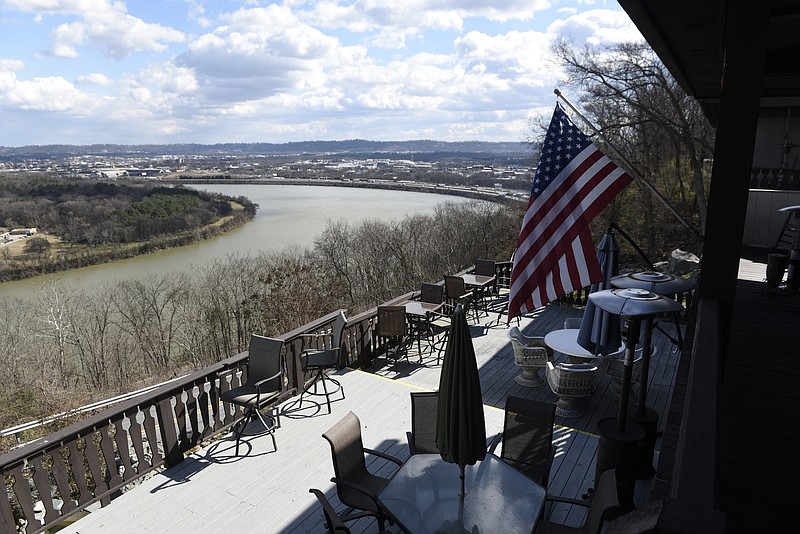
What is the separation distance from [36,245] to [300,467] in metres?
51.1

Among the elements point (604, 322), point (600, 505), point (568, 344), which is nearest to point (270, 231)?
point (568, 344)

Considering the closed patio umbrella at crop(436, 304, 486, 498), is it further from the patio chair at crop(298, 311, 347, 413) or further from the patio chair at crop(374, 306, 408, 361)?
the patio chair at crop(374, 306, 408, 361)

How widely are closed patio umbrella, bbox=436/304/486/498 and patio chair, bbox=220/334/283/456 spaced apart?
121 inches

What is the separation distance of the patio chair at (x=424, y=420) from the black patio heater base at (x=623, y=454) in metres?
1.42

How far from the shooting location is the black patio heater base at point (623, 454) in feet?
13.1

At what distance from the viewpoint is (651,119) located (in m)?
21.3

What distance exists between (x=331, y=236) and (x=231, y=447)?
32480mm

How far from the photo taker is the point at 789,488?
2.64 metres

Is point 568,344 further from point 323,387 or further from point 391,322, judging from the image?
point 323,387

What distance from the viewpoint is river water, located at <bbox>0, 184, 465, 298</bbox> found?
4024cm

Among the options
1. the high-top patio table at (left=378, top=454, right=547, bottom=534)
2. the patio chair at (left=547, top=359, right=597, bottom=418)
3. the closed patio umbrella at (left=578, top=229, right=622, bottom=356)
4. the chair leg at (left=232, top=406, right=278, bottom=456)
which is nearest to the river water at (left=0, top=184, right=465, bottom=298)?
the chair leg at (left=232, top=406, right=278, bottom=456)

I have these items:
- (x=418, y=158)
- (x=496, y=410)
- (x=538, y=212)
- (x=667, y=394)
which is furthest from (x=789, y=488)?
(x=418, y=158)

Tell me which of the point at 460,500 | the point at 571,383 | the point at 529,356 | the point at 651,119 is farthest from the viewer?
the point at 651,119

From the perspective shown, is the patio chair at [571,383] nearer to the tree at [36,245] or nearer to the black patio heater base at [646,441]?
the black patio heater base at [646,441]
